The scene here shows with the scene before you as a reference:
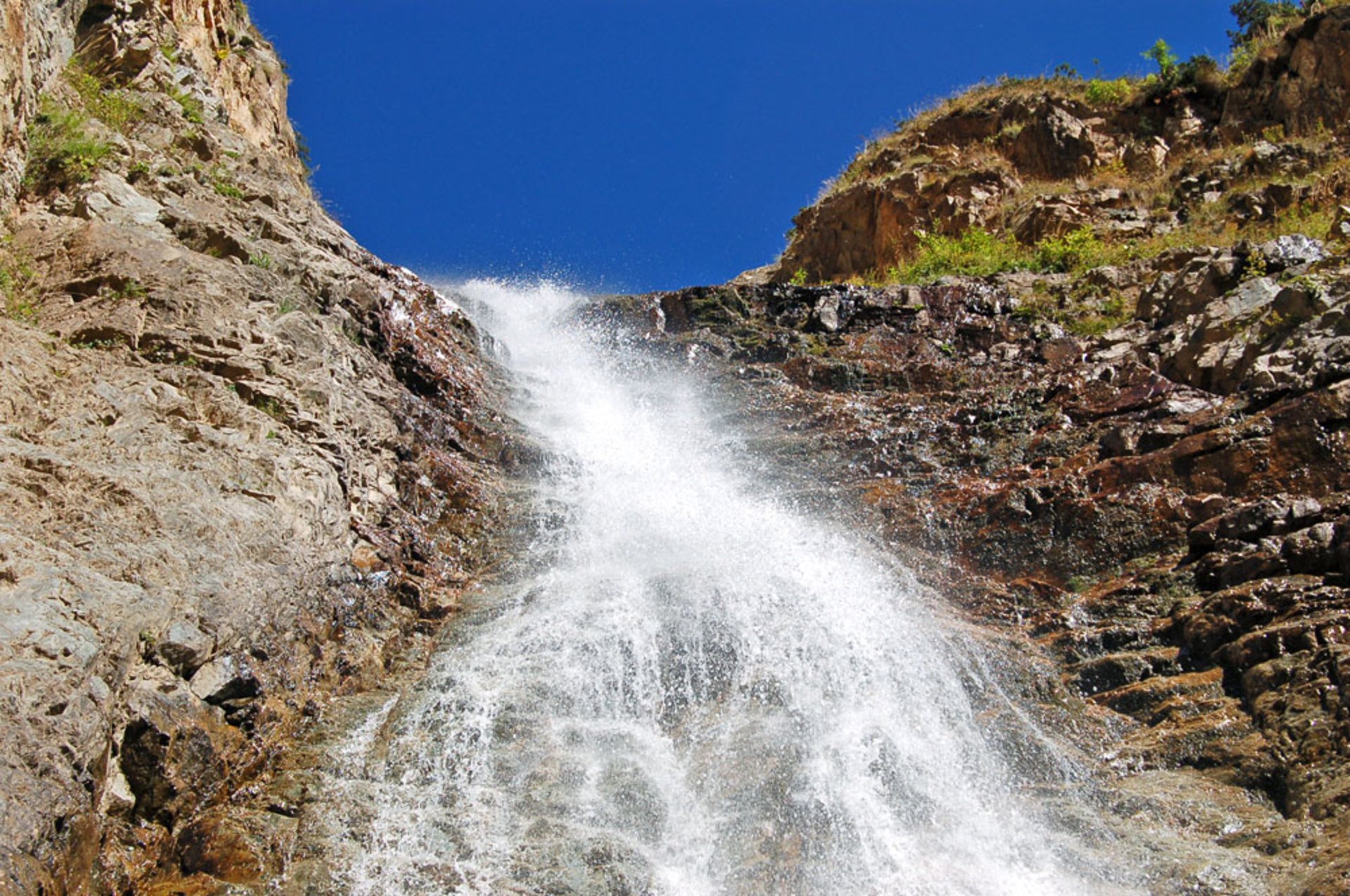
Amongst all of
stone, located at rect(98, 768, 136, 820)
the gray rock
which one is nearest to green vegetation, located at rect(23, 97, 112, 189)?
stone, located at rect(98, 768, 136, 820)

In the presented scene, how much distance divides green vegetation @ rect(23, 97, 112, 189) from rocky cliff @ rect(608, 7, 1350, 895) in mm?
9155

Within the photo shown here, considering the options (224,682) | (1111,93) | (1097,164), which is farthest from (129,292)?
(1111,93)

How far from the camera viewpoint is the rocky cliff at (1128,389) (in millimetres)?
7883

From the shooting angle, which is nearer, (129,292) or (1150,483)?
(129,292)

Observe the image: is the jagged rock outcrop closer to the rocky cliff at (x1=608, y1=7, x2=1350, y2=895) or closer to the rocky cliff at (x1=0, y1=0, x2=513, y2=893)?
the rocky cliff at (x1=608, y1=7, x2=1350, y2=895)

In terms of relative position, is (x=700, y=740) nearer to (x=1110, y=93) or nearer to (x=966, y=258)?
(x=966, y=258)

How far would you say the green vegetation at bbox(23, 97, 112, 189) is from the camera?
10891 mm

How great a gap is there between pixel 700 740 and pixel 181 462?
4810mm

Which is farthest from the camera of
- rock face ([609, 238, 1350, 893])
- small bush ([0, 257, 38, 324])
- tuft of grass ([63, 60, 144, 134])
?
tuft of grass ([63, 60, 144, 134])

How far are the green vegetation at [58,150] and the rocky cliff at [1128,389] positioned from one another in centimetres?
915

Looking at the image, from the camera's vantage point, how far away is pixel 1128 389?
506 inches

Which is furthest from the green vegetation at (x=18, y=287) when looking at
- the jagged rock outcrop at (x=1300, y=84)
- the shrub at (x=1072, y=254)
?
the jagged rock outcrop at (x=1300, y=84)

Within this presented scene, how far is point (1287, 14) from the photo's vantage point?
25.6 meters

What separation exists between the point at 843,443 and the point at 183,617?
Result: 8.82 meters
